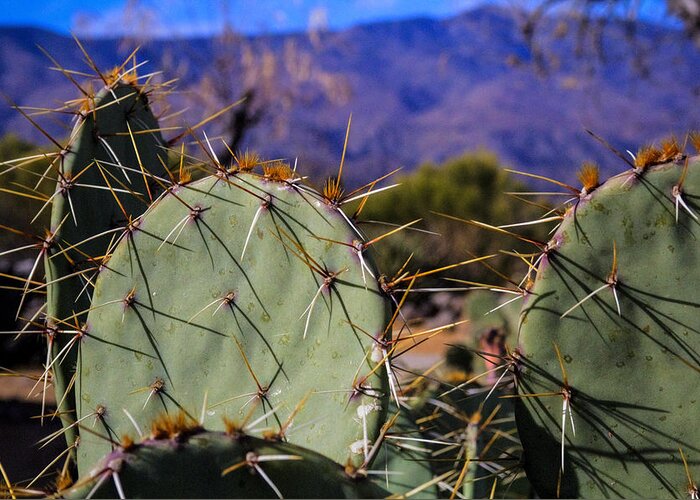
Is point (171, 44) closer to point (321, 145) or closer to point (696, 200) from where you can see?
point (321, 145)

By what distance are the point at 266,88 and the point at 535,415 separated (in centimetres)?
1118

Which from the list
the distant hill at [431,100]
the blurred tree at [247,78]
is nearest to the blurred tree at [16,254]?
the blurred tree at [247,78]

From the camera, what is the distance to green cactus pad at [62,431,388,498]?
865 mm

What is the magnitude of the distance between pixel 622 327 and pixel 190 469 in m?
0.71

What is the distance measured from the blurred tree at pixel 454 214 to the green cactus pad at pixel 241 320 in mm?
5205

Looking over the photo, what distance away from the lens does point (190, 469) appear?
0.88 meters

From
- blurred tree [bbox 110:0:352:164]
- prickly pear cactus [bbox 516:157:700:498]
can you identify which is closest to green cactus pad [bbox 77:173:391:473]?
prickly pear cactus [bbox 516:157:700:498]

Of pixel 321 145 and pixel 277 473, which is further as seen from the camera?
pixel 321 145

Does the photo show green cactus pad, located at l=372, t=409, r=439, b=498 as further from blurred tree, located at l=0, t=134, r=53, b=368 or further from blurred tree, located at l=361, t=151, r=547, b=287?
blurred tree, located at l=361, t=151, r=547, b=287

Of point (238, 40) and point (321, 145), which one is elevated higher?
point (238, 40)

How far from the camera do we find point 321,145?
15.2m

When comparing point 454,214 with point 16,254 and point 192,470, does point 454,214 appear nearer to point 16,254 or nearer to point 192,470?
point 16,254

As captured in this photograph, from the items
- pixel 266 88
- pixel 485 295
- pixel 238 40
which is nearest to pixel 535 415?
pixel 485 295

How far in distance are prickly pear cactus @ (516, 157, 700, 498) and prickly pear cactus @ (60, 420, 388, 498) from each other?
0.52m
